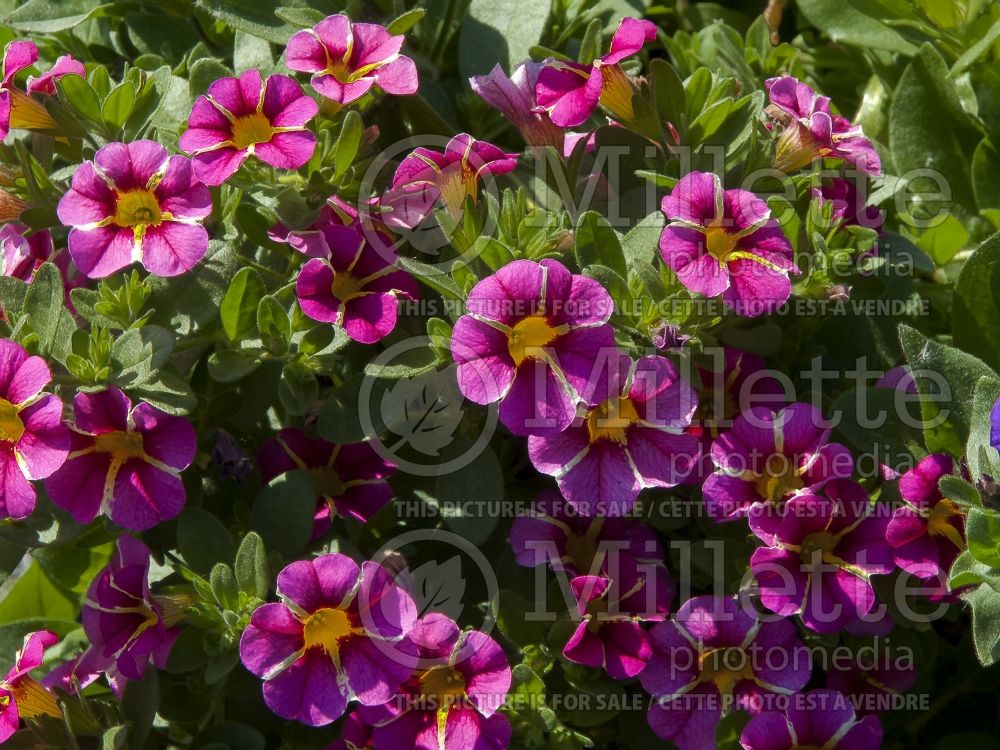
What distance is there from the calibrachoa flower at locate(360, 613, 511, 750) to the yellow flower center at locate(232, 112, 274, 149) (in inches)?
35.2

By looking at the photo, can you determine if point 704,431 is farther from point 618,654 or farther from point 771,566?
point 618,654

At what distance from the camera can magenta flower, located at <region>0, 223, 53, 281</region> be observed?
6.72 feet

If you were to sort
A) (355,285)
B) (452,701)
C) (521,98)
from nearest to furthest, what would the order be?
(452,701) → (355,285) → (521,98)

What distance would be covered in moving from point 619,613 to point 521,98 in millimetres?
973

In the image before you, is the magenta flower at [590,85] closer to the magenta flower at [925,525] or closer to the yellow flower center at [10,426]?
the magenta flower at [925,525]

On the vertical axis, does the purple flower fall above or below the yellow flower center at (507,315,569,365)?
above

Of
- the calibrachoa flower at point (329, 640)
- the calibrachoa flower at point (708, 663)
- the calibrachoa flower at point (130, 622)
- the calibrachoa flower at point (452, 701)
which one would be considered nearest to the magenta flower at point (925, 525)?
the calibrachoa flower at point (708, 663)

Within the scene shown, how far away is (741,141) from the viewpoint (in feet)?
6.76

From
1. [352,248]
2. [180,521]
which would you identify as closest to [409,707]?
[180,521]

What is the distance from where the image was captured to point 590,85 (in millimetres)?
1949

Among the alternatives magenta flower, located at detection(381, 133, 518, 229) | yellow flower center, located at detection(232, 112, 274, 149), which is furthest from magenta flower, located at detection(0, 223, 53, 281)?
magenta flower, located at detection(381, 133, 518, 229)

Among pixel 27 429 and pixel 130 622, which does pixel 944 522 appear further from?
pixel 27 429

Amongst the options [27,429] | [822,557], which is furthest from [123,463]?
[822,557]

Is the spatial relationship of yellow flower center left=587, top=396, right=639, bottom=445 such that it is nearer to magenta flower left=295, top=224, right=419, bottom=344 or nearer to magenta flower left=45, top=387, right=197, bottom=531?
magenta flower left=295, top=224, right=419, bottom=344
